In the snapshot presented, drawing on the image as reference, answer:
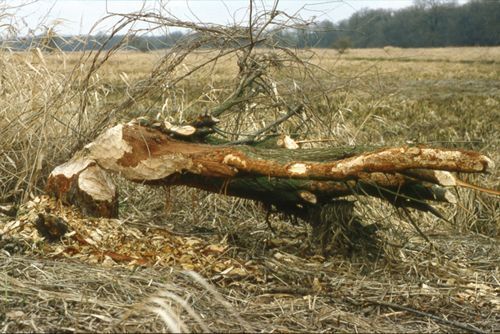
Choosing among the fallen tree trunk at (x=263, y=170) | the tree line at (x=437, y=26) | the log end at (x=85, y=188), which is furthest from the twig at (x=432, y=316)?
the tree line at (x=437, y=26)

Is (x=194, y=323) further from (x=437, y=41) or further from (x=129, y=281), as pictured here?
(x=437, y=41)

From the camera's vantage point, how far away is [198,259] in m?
4.00

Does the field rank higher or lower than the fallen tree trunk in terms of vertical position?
lower

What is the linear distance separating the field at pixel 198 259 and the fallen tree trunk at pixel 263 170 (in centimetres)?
22

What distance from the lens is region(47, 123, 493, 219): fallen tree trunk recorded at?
143 inches

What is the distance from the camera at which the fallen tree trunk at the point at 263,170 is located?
11.9ft

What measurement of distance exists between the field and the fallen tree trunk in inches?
8.6

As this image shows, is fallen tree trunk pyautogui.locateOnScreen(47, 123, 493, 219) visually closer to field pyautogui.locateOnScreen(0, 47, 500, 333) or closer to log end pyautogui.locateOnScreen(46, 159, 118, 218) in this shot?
log end pyautogui.locateOnScreen(46, 159, 118, 218)

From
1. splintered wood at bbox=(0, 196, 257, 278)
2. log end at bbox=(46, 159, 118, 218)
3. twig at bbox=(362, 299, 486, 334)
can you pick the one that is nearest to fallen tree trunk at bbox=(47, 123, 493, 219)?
log end at bbox=(46, 159, 118, 218)

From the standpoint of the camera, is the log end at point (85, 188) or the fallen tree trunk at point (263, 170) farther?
the log end at point (85, 188)

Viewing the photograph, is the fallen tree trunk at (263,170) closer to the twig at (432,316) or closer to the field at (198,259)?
the field at (198,259)

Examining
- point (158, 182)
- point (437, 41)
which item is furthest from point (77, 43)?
point (437, 41)

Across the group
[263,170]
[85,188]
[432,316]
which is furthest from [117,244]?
[432,316]

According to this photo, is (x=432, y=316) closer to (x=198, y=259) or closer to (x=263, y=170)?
(x=263, y=170)
